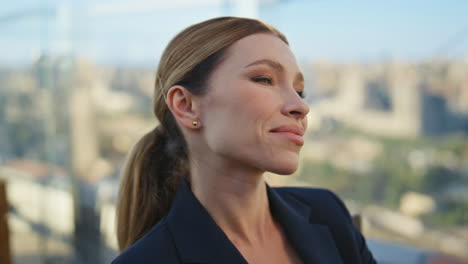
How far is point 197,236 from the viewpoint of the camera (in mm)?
894

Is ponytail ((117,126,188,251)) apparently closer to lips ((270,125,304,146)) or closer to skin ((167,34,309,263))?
skin ((167,34,309,263))

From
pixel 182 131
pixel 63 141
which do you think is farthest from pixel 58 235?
pixel 182 131

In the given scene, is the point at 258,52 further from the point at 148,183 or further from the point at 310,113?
the point at 310,113

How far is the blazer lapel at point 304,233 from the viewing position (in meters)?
0.95

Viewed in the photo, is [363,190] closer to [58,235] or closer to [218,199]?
[218,199]

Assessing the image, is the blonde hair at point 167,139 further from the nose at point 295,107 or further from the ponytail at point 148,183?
the nose at point 295,107

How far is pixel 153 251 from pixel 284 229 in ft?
1.01

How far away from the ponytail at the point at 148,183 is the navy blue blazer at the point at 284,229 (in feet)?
0.27

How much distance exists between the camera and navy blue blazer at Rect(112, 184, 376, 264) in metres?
0.87

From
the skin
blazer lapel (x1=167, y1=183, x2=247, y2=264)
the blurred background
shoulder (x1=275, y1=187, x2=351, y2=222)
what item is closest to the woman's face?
the skin

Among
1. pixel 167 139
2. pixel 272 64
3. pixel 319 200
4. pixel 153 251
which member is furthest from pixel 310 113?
pixel 153 251

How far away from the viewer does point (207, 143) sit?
923 millimetres

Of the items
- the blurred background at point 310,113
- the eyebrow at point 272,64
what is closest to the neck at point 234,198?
the eyebrow at point 272,64

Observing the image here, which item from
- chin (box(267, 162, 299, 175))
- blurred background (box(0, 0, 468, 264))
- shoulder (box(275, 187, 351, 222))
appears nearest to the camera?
chin (box(267, 162, 299, 175))
